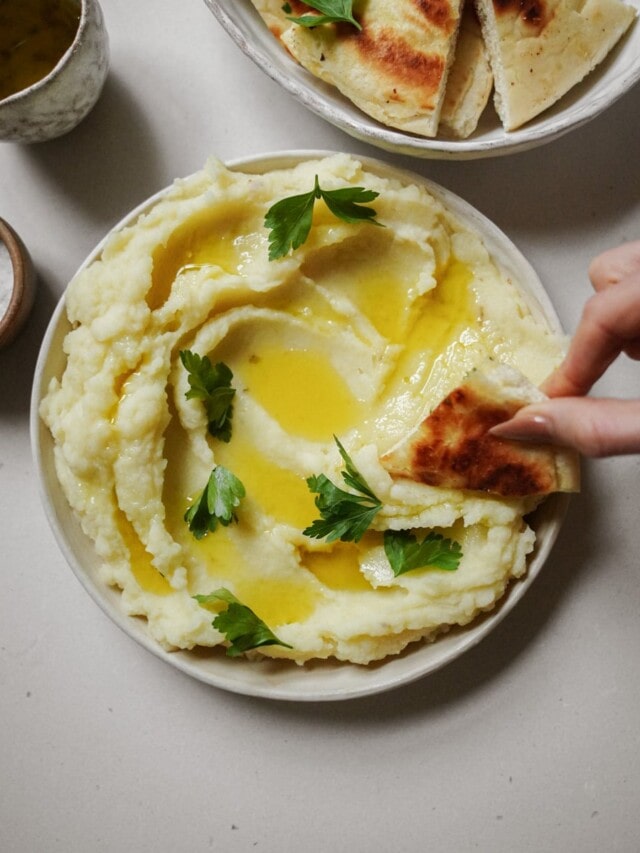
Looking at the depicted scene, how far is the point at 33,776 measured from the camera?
3.65 m

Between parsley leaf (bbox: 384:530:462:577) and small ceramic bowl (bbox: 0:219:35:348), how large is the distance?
1.68m

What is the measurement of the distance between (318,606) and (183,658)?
55 cm

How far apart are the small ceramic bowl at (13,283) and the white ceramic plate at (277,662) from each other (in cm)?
22

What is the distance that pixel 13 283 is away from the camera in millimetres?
3281

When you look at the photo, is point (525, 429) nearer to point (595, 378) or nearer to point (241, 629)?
point (595, 378)

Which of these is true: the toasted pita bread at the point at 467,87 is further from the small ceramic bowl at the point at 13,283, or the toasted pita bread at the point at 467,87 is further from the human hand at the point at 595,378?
the small ceramic bowl at the point at 13,283

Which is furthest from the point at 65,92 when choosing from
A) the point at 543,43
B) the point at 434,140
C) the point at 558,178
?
the point at 558,178

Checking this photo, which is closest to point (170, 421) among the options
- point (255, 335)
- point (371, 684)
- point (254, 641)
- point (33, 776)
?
point (255, 335)

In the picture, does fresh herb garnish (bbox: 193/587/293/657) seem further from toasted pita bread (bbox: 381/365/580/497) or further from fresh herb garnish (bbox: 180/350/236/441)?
toasted pita bread (bbox: 381/365/580/497)

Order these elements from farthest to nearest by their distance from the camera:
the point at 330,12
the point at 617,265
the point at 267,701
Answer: the point at 267,701 → the point at 330,12 → the point at 617,265

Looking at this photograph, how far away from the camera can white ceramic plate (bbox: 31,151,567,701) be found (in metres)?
3.12

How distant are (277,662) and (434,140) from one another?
2.06 meters

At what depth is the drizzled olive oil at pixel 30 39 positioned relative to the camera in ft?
10.7

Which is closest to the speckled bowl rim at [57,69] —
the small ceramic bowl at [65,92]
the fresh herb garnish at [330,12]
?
the small ceramic bowl at [65,92]
